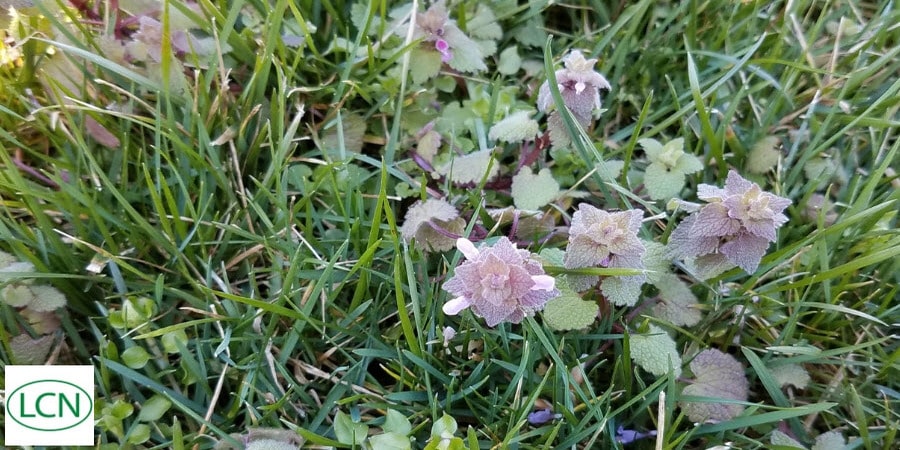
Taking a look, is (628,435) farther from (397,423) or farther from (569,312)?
(397,423)

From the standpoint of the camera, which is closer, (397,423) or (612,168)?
(397,423)

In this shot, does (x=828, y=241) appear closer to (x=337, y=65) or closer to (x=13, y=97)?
(x=337, y=65)

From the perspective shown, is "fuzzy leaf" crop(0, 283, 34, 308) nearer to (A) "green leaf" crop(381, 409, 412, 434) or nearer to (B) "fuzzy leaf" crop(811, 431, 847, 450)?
(A) "green leaf" crop(381, 409, 412, 434)

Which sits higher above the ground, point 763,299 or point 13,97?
point 13,97

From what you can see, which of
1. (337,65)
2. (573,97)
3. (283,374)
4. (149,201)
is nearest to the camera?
(283,374)

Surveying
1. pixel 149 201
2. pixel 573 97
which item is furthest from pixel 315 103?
pixel 573 97

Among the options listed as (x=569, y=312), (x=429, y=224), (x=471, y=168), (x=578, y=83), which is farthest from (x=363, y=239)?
(x=578, y=83)
